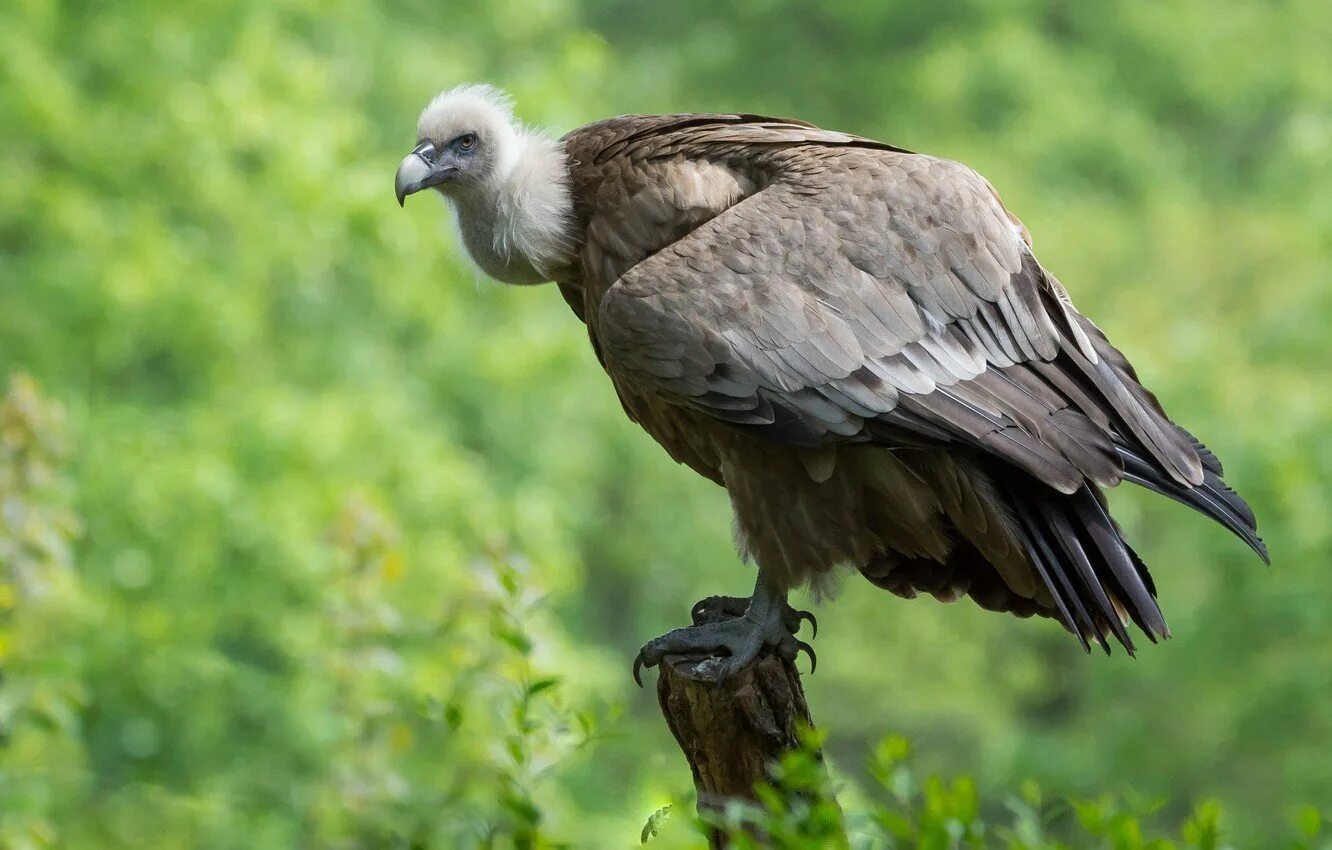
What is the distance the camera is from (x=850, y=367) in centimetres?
321

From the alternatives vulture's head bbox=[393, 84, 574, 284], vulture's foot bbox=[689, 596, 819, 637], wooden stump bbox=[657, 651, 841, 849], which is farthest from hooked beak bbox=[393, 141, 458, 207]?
wooden stump bbox=[657, 651, 841, 849]

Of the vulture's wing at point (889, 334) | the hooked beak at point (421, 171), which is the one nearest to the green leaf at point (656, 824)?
the vulture's wing at point (889, 334)

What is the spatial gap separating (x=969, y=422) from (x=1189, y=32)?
1167cm

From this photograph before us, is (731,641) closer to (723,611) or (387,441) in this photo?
(723,611)

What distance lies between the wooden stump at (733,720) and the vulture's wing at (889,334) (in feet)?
1.76

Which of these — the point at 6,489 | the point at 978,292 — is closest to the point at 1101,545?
the point at 978,292

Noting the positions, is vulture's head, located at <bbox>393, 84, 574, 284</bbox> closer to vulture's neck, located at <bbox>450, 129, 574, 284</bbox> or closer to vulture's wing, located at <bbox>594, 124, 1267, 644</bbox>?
vulture's neck, located at <bbox>450, 129, 574, 284</bbox>

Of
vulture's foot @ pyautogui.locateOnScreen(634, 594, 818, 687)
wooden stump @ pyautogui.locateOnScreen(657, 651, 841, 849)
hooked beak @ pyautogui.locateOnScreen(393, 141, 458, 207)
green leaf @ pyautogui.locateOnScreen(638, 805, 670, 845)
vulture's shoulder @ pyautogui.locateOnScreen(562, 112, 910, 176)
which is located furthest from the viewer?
hooked beak @ pyautogui.locateOnScreen(393, 141, 458, 207)

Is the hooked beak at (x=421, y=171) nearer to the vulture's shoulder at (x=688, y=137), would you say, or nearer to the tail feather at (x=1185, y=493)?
the vulture's shoulder at (x=688, y=137)

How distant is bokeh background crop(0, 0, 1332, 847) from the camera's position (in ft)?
24.9

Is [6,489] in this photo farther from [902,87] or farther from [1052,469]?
[902,87]

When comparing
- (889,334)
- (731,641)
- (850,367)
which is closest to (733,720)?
(731,641)

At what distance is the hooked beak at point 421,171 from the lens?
3697mm

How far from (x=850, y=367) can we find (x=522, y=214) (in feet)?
2.91
